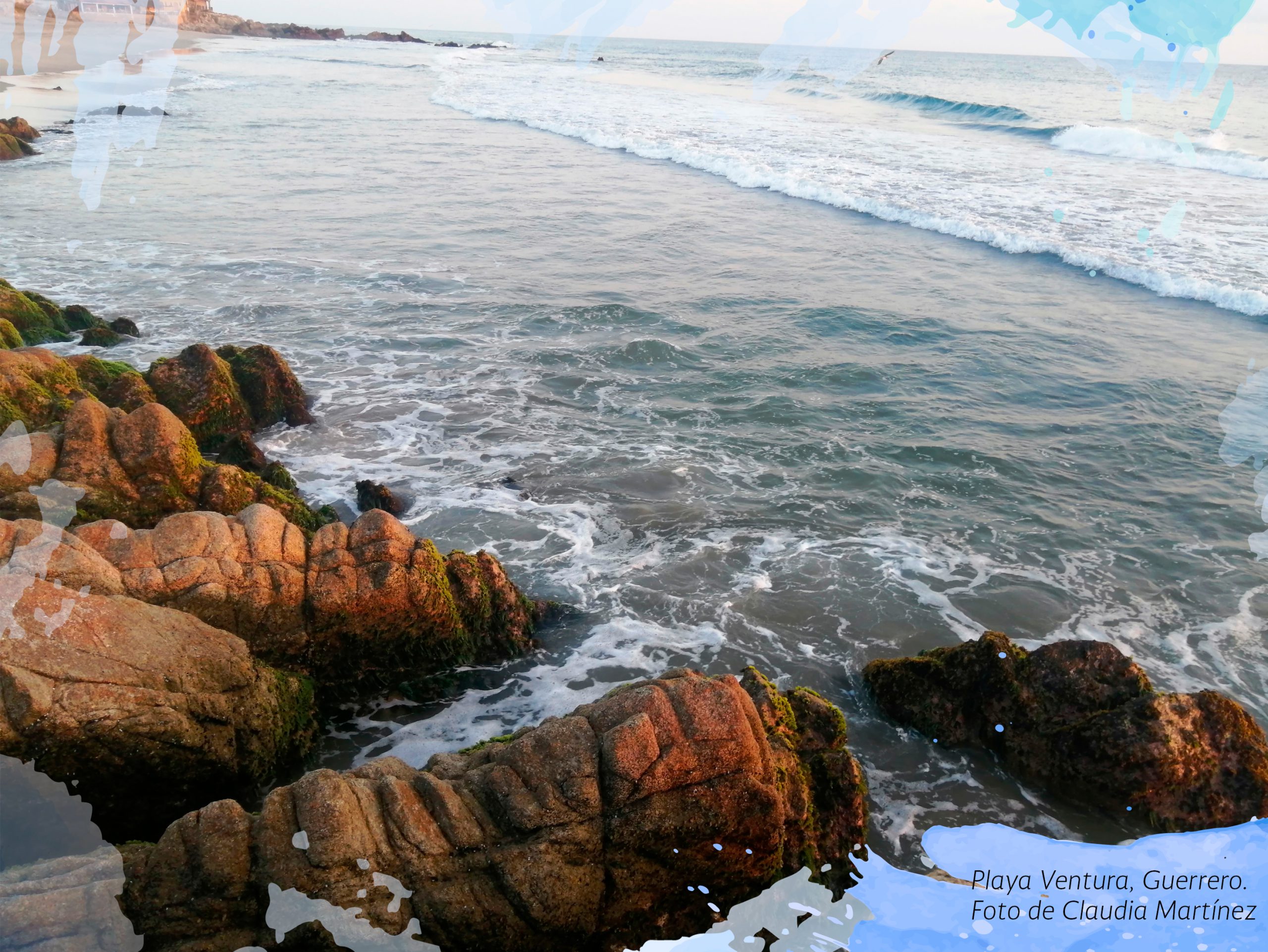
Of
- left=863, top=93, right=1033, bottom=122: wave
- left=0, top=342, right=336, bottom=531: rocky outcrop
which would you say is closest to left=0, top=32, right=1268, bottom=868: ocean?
left=0, top=342, right=336, bottom=531: rocky outcrop

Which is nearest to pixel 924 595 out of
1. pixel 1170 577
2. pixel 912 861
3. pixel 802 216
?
pixel 1170 577

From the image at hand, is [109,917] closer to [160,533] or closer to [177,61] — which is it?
[160,533]

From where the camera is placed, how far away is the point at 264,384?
11.4m

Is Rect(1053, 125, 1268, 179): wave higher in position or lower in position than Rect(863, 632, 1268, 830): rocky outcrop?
higher

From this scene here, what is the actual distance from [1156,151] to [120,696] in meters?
38.9

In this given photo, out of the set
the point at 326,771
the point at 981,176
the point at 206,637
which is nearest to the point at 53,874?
the point at 326,771

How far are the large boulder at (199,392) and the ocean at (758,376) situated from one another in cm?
76

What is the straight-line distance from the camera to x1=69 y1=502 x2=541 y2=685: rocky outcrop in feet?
20.5

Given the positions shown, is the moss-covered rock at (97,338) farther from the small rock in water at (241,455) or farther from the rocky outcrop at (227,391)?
the small rock in water at (241,455)

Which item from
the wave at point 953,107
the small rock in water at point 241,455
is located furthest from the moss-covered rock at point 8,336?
the wave at point 953,107

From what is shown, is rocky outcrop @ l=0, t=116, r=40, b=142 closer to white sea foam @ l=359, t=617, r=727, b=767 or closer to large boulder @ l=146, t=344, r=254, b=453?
large boulder @ l=146, t=344, r=254, b=453

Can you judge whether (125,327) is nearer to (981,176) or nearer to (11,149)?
(11,149)

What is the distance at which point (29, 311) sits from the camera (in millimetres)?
12977

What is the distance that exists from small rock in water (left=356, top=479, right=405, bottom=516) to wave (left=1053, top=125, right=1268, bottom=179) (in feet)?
104
